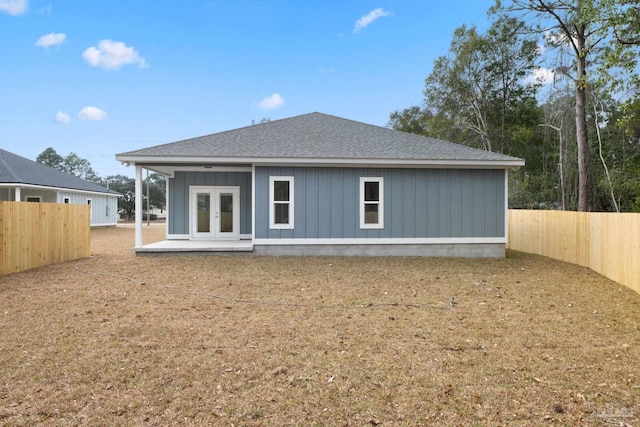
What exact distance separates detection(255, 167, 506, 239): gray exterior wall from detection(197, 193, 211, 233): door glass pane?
3190mm

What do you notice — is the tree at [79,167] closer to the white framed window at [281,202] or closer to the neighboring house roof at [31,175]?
the neighboring house roof at [31,175]

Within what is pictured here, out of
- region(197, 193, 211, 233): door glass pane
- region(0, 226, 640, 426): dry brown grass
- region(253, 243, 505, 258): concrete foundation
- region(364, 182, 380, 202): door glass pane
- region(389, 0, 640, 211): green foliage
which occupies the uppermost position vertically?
region(389, 0, 640, 211): green foliage

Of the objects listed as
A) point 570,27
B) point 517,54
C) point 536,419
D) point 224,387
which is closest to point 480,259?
point 536,419

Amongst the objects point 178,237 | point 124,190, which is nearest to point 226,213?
point 178,237

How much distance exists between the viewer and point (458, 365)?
11.5 ft

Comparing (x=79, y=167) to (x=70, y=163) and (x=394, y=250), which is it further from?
(x=394, y=250)

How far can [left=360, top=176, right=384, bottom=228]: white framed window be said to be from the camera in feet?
35.0

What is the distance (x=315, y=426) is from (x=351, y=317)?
8.45 feet

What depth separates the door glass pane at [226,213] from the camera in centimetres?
1291

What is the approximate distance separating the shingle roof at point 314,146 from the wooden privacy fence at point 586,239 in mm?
2438

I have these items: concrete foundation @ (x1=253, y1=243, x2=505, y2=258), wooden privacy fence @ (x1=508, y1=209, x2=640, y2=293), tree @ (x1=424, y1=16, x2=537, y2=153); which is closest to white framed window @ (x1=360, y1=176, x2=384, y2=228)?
concrete foundation @ (x1=253, y1=243, x2=505, y2=258)

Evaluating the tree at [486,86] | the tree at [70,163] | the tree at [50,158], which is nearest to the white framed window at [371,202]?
the tree at [486,86]

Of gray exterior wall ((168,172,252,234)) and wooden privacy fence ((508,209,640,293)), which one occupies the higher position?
gray exterior wall ((168,172,252,234))

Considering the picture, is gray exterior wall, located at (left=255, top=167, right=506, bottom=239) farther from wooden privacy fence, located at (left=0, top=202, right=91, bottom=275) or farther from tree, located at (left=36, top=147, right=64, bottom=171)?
tree, located at (left=36, top=147, right=64, bottom=171)
